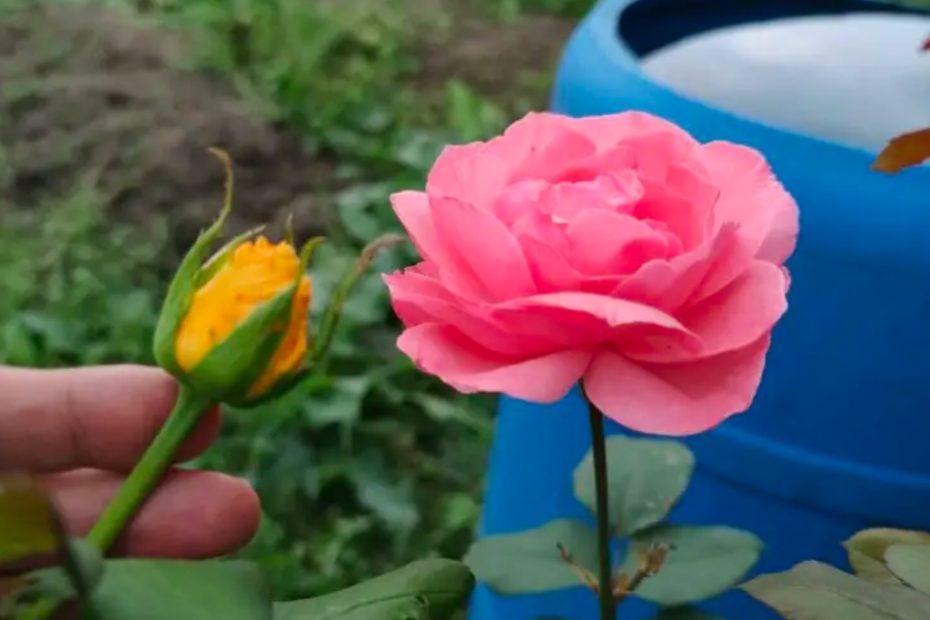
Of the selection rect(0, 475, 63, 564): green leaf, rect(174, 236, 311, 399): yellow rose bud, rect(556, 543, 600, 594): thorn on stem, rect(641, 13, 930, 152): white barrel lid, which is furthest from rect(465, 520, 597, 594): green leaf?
rect(641, 13, 930, 152): white barrel lid

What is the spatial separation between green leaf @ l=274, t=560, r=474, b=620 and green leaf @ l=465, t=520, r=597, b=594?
0.23 feet

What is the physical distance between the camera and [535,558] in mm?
500

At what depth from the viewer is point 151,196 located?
5.79ft

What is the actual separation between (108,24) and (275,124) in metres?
0.40

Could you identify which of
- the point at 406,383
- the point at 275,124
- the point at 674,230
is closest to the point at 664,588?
the point at 674,230

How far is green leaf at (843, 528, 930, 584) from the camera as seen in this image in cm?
42

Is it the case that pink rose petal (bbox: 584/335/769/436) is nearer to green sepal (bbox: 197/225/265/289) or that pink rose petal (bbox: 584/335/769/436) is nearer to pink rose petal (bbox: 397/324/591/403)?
pink rose petal (bbox: 397/324/591/403)

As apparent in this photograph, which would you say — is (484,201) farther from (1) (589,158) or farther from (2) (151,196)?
(2) (151,196)

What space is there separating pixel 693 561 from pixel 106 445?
0.83 feet

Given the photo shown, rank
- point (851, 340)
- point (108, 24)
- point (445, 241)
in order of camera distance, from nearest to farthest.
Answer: point (445, 241)
point (851, 340)
point (108, 24)

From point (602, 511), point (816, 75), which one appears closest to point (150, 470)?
point (602, 511)

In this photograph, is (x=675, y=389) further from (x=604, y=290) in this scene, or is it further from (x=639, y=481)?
(x=639, y=481)

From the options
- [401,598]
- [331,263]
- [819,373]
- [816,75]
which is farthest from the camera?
[331,263]

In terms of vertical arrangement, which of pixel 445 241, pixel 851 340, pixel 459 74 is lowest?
pixel 459 74
